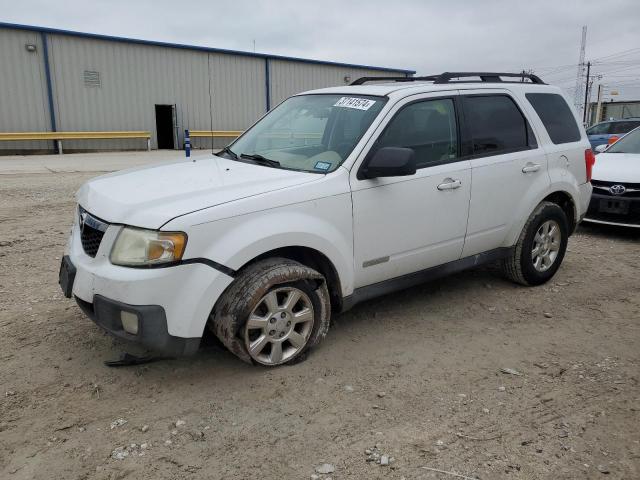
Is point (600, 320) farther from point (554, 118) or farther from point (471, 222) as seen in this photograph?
point (554, 118)

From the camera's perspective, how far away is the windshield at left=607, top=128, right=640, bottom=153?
7.93m

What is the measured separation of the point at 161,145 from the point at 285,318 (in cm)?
2303

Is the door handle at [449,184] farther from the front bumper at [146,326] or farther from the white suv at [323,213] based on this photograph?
the front bumper at [146,326]

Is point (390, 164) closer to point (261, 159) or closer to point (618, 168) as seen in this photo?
point (261, 159)

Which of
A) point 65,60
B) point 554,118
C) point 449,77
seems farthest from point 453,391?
point 65,60

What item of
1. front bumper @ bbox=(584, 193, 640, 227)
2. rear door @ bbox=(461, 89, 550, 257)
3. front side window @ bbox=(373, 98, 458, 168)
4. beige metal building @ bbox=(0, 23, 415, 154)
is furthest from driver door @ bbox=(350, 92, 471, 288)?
beige metal building @ bbox=(0, 23, 415, 154)

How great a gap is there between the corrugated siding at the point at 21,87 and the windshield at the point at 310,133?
18349 millimetres

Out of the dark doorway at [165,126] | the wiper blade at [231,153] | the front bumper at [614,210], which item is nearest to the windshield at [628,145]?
the front bumper at [614,210]

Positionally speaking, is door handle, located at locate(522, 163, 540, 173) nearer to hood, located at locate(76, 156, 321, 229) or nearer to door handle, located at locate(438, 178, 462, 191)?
door handle, located at locate(438, 178, 462, 191)

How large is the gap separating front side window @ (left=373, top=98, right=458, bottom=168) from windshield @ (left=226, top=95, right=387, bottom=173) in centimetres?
18

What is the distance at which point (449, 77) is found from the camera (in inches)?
175

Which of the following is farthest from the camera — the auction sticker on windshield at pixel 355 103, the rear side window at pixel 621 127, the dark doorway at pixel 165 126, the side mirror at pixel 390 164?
the dark doorway at pixel 165 126

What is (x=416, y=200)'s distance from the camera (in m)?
3.83

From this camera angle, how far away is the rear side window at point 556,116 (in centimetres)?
489
